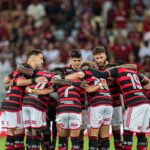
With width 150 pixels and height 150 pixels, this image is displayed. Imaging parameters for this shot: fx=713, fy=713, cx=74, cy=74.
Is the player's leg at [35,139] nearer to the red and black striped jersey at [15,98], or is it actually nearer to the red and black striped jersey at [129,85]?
the red and black striped jersey at [15,98]

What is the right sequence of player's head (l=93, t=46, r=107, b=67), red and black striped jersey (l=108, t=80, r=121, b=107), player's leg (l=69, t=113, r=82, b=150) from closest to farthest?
player's leg (l=69, t=113, r=82, b=150) < player's head (l=93, t=46, r=107, b=67) < red and black striped jersey (l=108, t=80, r=121, b=107)

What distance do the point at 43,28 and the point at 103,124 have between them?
999cm

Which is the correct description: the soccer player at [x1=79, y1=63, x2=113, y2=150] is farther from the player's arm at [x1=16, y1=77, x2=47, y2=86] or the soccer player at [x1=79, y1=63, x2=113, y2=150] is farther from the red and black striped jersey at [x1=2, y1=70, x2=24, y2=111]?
the red and black striped jersey at [x1=2, y1=70, x2=24, y2=111]

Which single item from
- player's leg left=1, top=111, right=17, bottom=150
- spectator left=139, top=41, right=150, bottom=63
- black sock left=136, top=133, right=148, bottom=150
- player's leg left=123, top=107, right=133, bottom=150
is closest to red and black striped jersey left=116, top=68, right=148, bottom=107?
player's leg left=123, top=107, right=133, bottom=150

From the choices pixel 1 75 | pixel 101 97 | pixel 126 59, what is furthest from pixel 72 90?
pixel 126 59

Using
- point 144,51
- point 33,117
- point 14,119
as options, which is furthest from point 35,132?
point 144,51

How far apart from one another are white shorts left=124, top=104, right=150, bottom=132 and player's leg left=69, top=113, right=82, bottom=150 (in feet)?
3.00

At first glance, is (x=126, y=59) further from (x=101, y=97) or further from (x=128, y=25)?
(x=101, y=97)

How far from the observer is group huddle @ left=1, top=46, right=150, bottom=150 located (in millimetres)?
12516

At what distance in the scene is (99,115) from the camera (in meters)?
12.5

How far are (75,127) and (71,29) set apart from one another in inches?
412

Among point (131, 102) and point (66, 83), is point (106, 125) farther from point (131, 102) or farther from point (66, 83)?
point (66, 83)

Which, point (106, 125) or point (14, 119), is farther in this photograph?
point (14, 119)

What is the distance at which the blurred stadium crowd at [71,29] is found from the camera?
20.8 m
